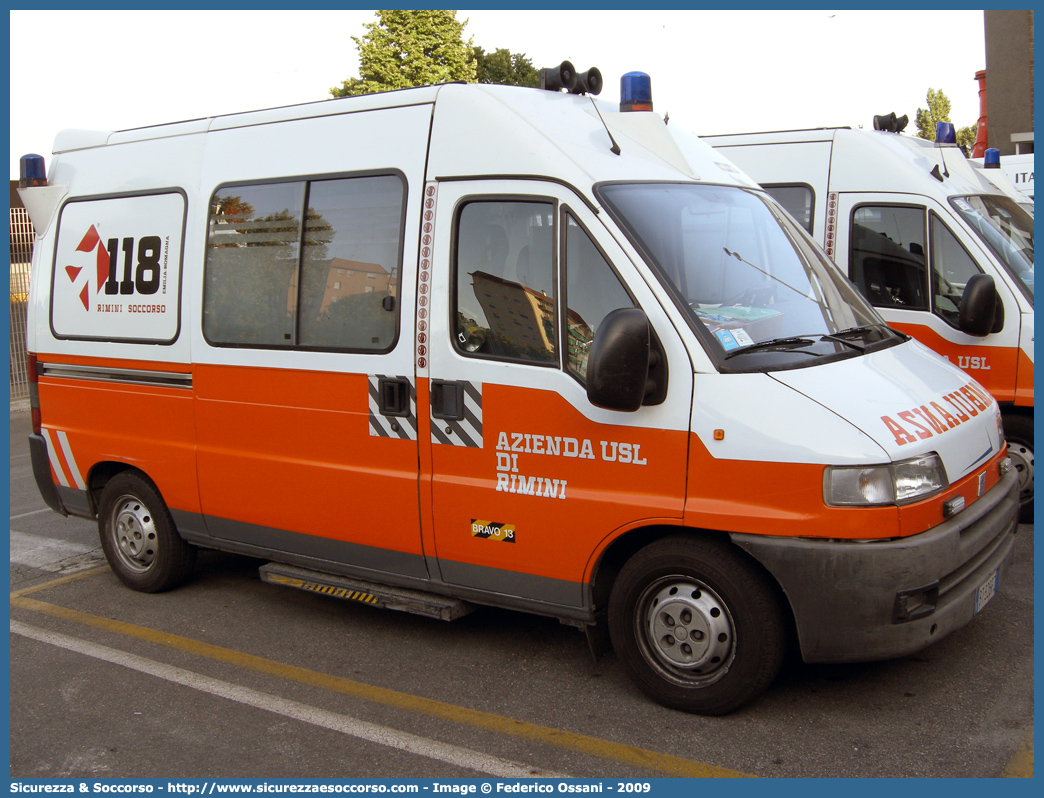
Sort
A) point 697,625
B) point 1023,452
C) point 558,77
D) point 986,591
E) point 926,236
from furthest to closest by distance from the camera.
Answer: point 926,236, point 1023,452, point 558,77, point 986,591, point 697,625

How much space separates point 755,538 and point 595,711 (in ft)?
3.51

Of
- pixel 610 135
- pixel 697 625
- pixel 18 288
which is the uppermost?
pixel 18 288

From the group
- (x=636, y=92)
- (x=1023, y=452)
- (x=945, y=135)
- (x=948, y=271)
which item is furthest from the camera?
(x=945, y=135)

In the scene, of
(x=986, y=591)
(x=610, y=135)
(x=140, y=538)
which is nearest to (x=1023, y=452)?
(x=986, y=591)

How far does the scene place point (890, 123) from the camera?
780 centimetres

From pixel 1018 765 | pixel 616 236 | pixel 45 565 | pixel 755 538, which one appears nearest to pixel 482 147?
pixel 616 236

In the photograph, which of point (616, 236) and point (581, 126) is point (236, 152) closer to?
point (581, 126)

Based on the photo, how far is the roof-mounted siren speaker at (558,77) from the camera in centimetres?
475

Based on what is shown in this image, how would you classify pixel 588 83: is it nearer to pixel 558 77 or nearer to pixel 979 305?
pixel 558 77

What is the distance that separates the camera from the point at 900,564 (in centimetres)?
355

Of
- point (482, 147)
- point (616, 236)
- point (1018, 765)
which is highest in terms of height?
point (482, 147)

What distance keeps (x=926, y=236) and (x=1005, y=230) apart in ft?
2.08

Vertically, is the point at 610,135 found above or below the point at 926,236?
above

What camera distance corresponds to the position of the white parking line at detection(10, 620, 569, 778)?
367 centimetres
